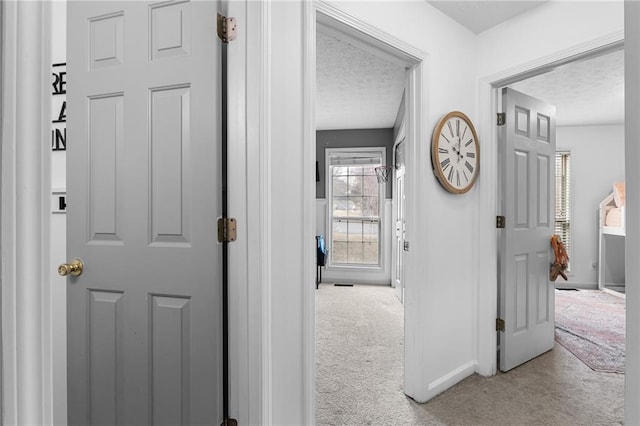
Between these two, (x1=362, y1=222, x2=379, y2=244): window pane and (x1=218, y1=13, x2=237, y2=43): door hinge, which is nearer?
(x1=218, y1=13, x2=237, y2=43): door hinge

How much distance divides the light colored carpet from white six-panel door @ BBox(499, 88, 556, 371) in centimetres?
21

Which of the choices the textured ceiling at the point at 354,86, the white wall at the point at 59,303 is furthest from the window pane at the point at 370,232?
the white wall at the point at 59,303

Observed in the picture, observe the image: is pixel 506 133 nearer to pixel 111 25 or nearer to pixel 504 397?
pixel 504 397

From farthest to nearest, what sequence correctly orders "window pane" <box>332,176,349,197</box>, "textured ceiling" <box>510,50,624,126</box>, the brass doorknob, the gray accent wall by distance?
"window pane" <box>332,176,349,197</box> < the gray accent wall < "textured ceiling" <box>510,50,624,126</box> < the brass doorknob

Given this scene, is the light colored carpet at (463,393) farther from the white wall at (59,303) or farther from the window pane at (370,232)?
the window pane at (370,232)

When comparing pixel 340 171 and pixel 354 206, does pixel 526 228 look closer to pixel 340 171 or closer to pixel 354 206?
pixel 354 206

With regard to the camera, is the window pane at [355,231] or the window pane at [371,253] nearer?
the window pane at [371,253]

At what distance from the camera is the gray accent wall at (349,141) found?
5.69 m

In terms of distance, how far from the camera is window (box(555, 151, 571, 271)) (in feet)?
18.0

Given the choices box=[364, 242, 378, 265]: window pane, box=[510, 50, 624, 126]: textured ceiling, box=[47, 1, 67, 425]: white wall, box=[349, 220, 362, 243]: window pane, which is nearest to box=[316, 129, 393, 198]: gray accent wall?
box=[349, 220, 362, 243]: window pane

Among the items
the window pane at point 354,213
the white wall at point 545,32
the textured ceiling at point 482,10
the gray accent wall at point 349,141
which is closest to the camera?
the white wall at point 545,32

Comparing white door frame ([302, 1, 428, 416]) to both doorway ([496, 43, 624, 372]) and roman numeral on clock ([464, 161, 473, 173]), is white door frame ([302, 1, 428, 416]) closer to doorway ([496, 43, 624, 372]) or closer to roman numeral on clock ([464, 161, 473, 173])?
roman numeral on clock ([464, 161, 473, 173])

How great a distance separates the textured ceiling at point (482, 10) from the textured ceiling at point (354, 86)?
0.59 m

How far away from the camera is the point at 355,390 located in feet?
7.65
